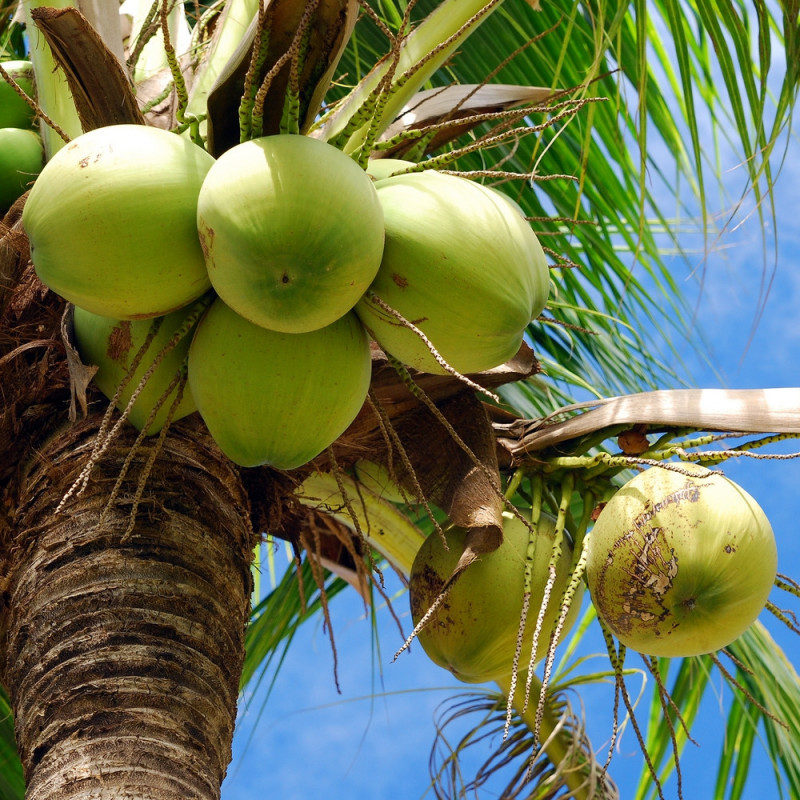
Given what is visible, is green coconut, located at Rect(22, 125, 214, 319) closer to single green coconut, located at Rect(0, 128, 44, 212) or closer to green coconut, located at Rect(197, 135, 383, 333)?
green coconut, located at Rect(197, 135, 383, 333)

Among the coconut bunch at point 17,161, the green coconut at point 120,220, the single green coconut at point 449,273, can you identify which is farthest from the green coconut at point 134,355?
the coconut bunch at point 17,161

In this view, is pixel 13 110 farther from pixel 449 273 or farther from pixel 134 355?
pixel 449 273

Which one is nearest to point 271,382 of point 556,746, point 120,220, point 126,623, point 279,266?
point 279,266

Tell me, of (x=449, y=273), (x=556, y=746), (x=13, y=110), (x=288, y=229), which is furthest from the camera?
(x=556, y=746)

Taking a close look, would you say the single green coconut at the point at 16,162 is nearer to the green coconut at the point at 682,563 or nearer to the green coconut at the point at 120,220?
the green coconut at the point at 120,220

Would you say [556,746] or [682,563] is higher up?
[682,563]

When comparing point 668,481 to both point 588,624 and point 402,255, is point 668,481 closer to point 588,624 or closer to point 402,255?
point 402,255

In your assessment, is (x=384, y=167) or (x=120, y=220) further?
(x=384, y=167)

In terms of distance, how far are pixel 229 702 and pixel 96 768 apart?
0.27 metres

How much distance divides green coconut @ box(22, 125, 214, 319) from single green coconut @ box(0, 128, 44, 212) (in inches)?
28.4

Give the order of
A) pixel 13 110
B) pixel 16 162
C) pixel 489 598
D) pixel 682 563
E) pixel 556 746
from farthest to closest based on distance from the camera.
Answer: pixel 556 746 < pixel 13 110 < pixel 16 162 < pixel 489 598 < pixel 682 563

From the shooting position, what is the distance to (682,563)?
166 centimetres

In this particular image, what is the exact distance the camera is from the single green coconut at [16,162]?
2.05m

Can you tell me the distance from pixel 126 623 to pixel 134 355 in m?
0.41
